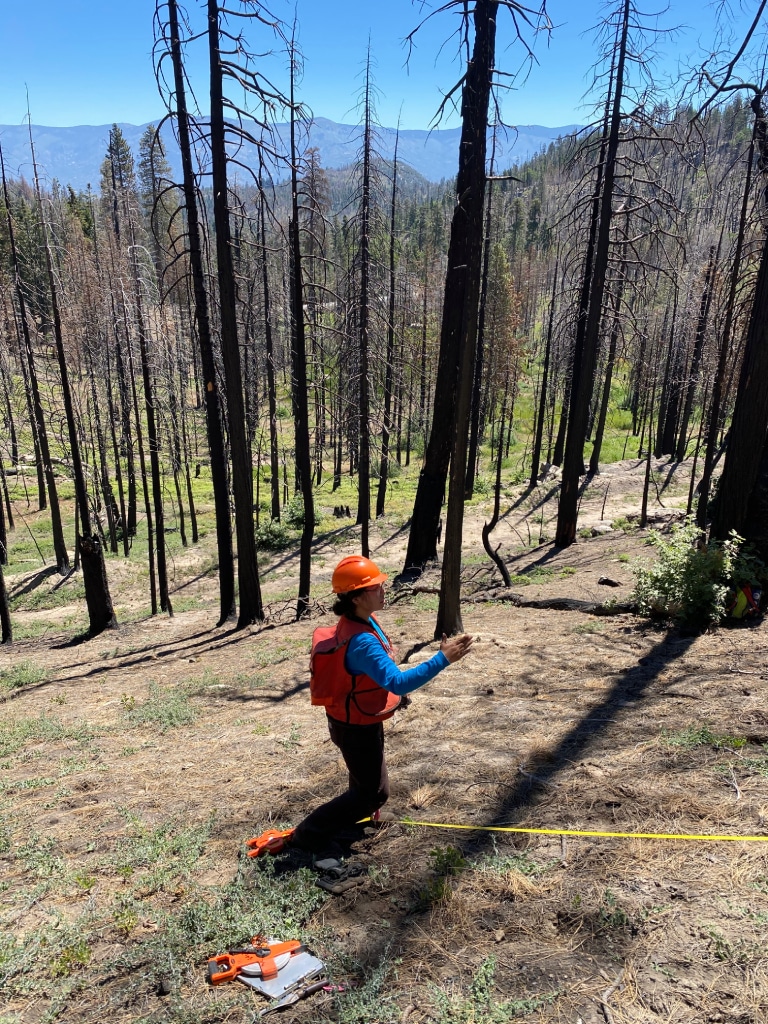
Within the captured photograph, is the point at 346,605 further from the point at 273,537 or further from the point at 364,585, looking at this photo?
the point at 273,537

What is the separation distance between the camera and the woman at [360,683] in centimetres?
337

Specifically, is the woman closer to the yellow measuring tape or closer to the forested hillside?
the yellow measuring tape

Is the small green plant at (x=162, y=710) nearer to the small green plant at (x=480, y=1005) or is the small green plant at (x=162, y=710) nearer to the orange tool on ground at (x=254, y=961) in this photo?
the orange tool on ground at (x=254, y=961)

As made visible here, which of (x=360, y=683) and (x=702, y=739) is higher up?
(x=360, y=683)

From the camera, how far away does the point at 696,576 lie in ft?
23.6

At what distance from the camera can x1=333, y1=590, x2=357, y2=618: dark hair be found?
352 cm

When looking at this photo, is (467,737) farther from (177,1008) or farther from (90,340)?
(90,340)

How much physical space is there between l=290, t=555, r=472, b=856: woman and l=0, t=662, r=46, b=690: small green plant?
9354 mm

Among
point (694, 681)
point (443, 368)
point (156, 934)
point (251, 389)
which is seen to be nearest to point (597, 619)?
point (694, 681)

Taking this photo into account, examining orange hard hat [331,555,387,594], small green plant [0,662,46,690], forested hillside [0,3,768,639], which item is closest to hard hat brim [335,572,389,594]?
orange hard hat [331,555,387,594]

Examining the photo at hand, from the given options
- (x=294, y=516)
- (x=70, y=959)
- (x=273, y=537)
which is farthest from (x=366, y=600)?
(x=294, y=516)

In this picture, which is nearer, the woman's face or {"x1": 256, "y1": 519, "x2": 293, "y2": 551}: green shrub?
the woman's face

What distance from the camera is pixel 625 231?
14.6 metres

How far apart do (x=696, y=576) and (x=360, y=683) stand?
5.31 m
